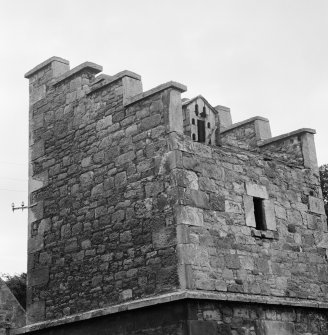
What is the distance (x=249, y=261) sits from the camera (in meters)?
10.2

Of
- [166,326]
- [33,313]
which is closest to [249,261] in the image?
[166,326]

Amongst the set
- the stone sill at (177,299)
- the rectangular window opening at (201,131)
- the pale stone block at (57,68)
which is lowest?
the stone sill at (177,299)

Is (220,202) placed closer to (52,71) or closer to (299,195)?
(299,195)

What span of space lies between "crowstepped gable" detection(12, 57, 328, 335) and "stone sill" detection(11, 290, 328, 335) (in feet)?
0.07

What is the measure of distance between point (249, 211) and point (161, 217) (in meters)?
1.62

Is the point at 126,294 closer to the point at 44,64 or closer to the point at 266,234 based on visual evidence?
the point at 266,234

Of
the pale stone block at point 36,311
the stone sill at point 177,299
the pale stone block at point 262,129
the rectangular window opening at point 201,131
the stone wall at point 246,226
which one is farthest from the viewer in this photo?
the pale stone block at point 262,129

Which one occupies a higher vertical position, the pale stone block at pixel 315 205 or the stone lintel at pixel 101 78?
the stone lintel at pixel 101 78

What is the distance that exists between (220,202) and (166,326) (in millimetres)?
2029

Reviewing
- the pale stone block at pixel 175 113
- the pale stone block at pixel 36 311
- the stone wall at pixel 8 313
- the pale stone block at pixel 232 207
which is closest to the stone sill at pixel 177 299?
the pale stone block at pixel 36 311

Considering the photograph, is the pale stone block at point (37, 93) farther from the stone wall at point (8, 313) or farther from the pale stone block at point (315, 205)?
the stone wall at point (8, 313)

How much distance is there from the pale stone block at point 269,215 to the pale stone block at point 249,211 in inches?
11.5

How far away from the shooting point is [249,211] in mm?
10648

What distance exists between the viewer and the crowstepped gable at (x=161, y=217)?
9.59 m
